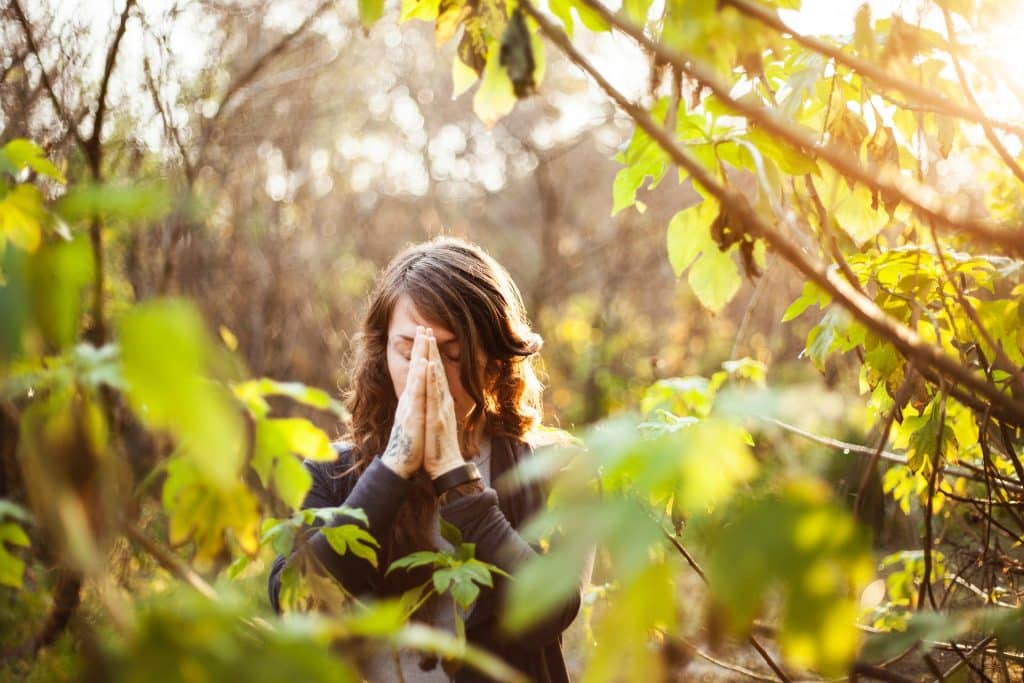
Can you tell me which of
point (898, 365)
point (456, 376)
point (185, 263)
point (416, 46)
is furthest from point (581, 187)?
point (898, 365)

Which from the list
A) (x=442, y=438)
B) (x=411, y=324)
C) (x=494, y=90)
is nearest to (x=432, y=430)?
(x=442, y=438)

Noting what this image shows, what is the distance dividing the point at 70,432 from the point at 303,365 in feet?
24.6

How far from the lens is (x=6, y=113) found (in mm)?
3312

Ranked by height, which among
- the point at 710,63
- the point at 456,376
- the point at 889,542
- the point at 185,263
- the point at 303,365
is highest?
the point at 710,63

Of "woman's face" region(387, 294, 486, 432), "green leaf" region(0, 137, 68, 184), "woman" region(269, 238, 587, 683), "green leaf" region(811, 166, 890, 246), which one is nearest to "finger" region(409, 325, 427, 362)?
"woman" region(269, 238, 587, 683)

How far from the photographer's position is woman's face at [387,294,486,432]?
7.20ft

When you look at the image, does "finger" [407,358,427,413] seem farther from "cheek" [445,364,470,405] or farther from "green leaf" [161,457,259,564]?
"green leaf" [161,457,259,564]

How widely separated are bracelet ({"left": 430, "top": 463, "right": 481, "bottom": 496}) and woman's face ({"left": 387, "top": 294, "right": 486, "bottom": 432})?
1.29 ft

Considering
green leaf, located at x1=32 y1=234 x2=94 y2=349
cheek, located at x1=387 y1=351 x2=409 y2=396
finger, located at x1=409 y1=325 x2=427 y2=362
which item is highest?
green leaf, located at x1=32 y1=234 x2=94 y2=349

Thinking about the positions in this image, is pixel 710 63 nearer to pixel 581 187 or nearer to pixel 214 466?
pixel 214 466

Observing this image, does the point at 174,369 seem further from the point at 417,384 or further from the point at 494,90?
the point at 417,384

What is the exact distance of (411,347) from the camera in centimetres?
221

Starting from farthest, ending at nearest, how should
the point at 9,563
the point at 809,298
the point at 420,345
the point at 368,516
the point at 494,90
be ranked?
the point at 420,345
the point at 368,516
the point at 809,298
the point at 494,90
the point at 9,563

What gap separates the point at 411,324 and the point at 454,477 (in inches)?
21.3
